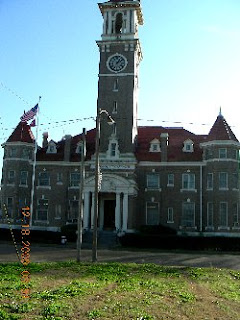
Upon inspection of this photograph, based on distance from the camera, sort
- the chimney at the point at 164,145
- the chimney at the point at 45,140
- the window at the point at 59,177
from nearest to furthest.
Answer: the chimney at the point at 164,145, the window at the point at 59,177, the chimney at the point at 45,140

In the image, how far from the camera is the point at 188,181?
4597cm

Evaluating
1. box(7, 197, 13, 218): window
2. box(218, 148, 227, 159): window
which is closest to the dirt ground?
box(218, 148, 227, 159): window

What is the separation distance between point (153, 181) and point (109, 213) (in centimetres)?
625

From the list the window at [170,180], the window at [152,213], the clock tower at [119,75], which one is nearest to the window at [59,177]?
the clock tower at [119,75]

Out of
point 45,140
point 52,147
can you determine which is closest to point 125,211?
point 52,147

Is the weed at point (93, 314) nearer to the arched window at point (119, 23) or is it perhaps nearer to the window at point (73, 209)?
the window at point (73, 209)

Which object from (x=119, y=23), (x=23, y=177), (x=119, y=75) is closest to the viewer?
(x=119, y=75)

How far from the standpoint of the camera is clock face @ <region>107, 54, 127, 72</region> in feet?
155

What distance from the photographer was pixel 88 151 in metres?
49.1

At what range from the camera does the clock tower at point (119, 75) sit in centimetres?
4591

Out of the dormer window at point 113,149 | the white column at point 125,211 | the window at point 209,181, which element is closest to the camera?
the white column at point 125,211

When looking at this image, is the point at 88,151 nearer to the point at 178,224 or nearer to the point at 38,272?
the point at 178,224

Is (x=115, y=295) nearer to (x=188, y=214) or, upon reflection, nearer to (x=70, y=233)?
(x=70, y=233)

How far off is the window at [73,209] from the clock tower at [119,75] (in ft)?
23.2
